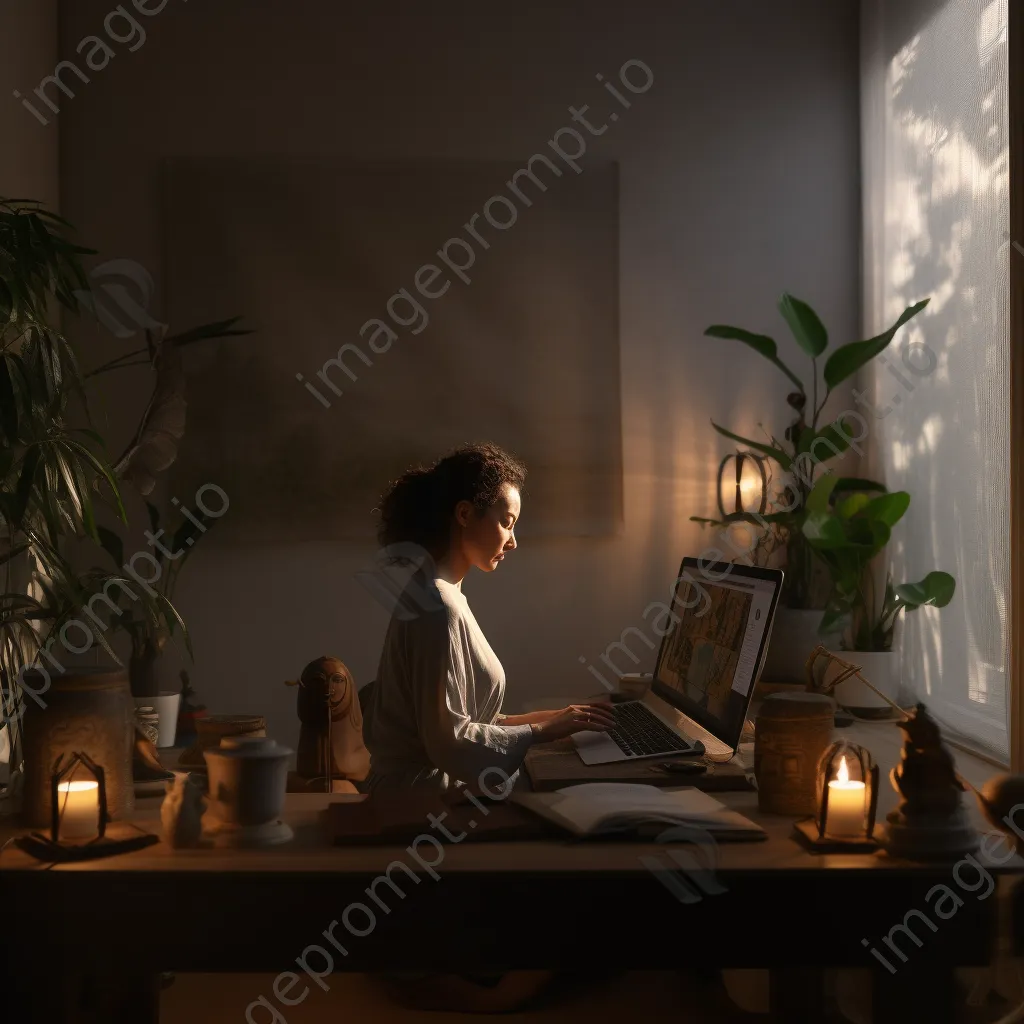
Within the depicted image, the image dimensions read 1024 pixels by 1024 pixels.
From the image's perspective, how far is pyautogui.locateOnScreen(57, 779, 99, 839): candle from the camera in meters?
1.45

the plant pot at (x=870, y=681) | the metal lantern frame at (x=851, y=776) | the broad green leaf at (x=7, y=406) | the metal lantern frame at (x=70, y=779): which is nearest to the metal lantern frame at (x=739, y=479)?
the plant pot at (x=870, y=681)

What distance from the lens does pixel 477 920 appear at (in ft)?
4.50

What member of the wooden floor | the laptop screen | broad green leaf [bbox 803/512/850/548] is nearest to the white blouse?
the laptop screen

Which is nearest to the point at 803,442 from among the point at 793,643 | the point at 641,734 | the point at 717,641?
the point at 793,643

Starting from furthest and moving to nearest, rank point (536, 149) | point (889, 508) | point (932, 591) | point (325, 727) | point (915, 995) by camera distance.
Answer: point (536, 149) → point (889, 508) → point (932, 591) → point (325, 727) → point (915, 995)

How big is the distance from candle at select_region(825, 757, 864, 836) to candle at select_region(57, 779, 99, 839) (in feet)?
3.19

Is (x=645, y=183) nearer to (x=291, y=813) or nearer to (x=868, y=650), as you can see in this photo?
(x=868, y=650)

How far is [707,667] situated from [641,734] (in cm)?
18

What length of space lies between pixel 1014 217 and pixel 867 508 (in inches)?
44.2

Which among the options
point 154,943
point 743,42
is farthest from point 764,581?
point 743,42

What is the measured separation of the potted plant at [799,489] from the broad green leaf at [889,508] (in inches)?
7.3

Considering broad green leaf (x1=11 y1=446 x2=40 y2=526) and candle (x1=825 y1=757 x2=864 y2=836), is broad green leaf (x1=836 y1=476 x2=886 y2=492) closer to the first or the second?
candle (x1=825 y1=757 x2=864 y2=836)

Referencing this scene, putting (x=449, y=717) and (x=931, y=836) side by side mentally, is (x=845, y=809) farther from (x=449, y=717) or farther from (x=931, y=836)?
(x=449, y=717)

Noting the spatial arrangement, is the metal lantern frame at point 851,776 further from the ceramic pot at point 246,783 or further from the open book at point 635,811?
the ceramic pot at point 246,783
